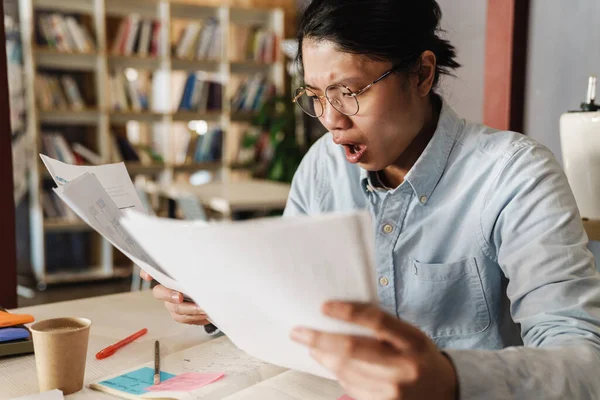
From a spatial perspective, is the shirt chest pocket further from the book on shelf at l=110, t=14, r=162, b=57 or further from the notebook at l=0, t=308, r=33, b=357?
the book on shelf at l=110, t=14, r=162, b=57

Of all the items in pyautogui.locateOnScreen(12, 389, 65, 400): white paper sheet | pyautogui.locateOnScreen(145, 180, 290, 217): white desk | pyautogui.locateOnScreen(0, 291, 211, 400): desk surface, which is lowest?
pyautogui.locateOnScreen(145, 180, 290, 217): white desk

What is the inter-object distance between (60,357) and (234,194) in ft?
9.27

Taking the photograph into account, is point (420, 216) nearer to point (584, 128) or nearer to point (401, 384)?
point (584, 128)

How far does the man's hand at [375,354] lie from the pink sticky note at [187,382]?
1.20 feet

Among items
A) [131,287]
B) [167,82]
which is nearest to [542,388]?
[131,287]

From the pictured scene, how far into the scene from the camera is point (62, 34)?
423 cm

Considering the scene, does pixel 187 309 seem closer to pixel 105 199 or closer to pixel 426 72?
pixel 105 199

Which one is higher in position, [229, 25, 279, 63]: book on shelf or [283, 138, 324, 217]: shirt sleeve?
[229, 25, 279, 63]: book on shelf

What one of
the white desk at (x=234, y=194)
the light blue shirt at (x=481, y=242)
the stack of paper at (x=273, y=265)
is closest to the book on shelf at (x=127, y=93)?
the white desk at (x=234, y=194)

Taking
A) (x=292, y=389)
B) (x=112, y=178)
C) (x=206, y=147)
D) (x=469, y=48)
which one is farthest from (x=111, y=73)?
(x=292, y=389)

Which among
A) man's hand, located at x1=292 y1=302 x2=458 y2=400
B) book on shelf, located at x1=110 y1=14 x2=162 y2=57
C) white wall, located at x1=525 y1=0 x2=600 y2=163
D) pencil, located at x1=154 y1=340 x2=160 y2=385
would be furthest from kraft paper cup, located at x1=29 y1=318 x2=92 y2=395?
book on shelf, located at x1=110 y1=14 x2=162 y2=57

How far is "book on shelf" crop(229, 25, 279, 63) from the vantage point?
502 centimetres

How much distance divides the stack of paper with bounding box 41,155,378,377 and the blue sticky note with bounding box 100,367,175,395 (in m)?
0.29

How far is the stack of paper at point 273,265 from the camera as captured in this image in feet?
1.84
